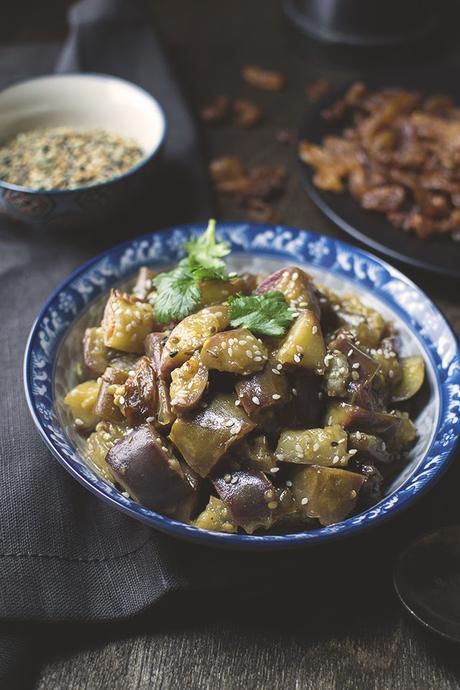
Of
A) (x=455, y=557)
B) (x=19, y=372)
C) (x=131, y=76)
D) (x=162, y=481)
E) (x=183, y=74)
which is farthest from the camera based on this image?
(x=183, y=74)

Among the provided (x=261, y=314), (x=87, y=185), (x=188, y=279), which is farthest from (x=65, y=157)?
(x=261, y=314)

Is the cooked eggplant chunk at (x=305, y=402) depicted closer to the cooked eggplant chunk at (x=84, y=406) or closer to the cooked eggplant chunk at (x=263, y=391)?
the cooked eggplant chunk at (x=263, y=391)

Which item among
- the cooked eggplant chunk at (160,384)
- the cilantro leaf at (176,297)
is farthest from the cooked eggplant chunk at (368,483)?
the cilantro leaf at (176,297)

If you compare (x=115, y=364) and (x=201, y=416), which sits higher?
(x=201, y=416)

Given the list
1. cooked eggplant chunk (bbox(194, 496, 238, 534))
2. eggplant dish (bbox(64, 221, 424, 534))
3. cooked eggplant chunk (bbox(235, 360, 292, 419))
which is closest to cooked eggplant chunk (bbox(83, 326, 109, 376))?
eggplant dish (bbox(64, 221, 424, 534))

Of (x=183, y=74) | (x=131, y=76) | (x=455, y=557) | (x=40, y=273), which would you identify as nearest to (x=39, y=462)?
(x=40, y=273)

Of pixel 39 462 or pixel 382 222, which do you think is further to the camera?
pixel 382 222

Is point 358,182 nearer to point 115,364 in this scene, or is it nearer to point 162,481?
point 115,364
